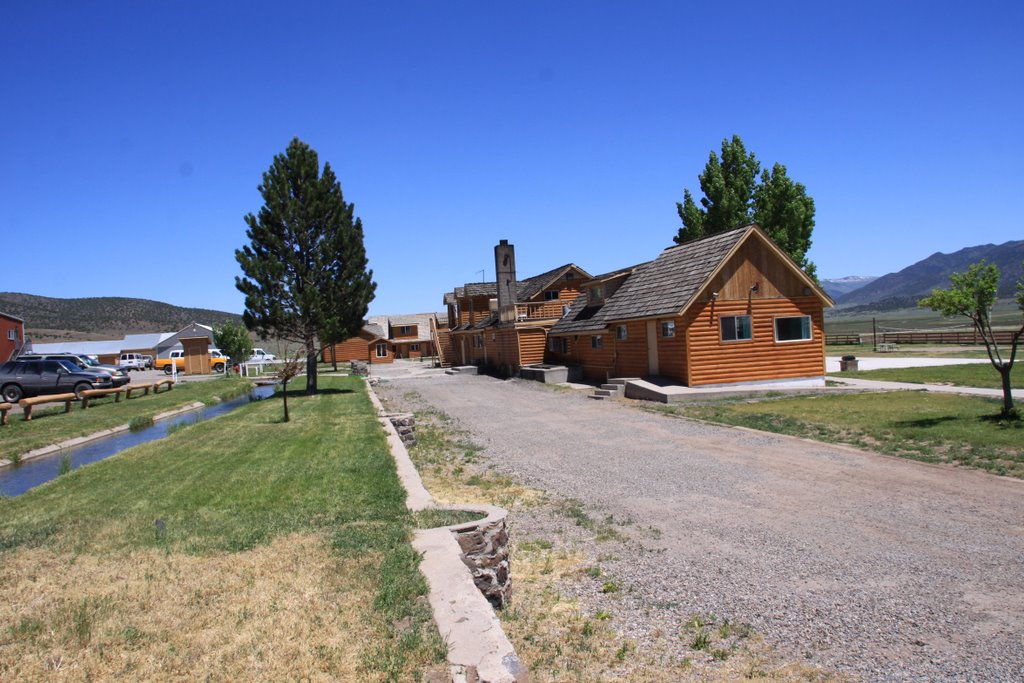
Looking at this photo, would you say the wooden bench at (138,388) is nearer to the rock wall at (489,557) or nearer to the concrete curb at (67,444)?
the concrete curb at (67,444)

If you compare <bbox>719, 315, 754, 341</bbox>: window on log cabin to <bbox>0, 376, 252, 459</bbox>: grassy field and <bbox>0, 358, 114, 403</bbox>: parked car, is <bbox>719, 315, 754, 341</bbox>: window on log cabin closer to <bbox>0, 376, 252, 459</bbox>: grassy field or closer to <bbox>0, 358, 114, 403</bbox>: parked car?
<bbox>0, 376, 252, 459</bbox>: grassy field

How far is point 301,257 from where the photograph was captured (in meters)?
30.2

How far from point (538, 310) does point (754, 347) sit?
17.1 meters

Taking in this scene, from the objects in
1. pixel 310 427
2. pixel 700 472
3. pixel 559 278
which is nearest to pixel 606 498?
pixel 700 472

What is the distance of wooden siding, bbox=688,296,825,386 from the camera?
2467 centimetres

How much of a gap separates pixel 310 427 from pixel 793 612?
1345cm

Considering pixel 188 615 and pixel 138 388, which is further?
pixel 138 388

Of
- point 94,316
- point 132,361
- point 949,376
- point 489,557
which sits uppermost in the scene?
point 94,316

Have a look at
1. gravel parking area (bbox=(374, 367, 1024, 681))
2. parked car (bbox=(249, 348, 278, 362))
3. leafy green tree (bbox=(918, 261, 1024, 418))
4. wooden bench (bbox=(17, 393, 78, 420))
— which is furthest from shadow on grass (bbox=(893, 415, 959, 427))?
parked car (bbox=(249, 348, 278, 362))

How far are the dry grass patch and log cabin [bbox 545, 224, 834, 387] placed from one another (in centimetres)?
1989

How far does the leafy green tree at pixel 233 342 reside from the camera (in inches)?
2165

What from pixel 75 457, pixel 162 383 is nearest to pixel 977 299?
pixel 75 457

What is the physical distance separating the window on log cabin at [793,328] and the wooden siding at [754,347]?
0.15 m

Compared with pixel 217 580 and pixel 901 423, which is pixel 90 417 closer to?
pixel 217 580
